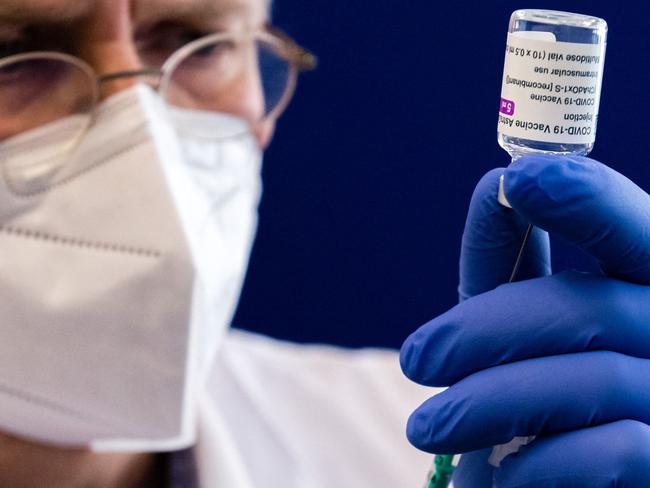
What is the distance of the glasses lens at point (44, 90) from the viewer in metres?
1.02

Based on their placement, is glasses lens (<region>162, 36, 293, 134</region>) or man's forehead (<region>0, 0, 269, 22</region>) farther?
glasses lens (<region>162, 36, 293, 134</region>)

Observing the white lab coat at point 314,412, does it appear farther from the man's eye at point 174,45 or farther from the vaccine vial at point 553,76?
the vaccine vial at point 553,76

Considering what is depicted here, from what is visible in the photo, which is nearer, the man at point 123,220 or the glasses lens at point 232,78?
the man at point 123,220

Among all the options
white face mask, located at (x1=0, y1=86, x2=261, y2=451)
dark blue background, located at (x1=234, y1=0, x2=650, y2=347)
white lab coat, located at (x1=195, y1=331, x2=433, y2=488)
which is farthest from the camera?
white lab coat, located at (x1=195, y1=331, x2=433, y2=488)

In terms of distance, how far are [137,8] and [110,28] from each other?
67 mm

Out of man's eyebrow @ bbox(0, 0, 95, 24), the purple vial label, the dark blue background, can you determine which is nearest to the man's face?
man's eyebrow @ bbox(0, 0, 95, 24)

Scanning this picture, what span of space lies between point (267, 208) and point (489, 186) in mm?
884

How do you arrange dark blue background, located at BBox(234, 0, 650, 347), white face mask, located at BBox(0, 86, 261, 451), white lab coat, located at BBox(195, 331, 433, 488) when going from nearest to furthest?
white face mask, located at BBox(0, 86, 261, 451), dark blue background, located at BBox(234, 0, 650, 347), white lab coat, located at BBox(195, 331, 433, 488)

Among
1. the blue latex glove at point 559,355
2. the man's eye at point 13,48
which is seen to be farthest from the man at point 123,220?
the blue latex glove at point 559,355

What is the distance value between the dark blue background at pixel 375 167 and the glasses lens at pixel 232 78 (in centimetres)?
18

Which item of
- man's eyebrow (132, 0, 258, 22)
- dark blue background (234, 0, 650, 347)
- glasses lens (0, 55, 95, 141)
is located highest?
man's eyebrow (132, 0, 258, 22)

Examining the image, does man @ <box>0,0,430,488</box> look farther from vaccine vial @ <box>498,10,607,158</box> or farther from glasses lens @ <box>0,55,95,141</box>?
vaccine vial @ <box>498,10,607,158</box>

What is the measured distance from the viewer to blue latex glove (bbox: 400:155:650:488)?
0.68 meters

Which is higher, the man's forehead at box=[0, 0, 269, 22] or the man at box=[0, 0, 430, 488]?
the man's forehead at box=[0, 0, 269, 22]
